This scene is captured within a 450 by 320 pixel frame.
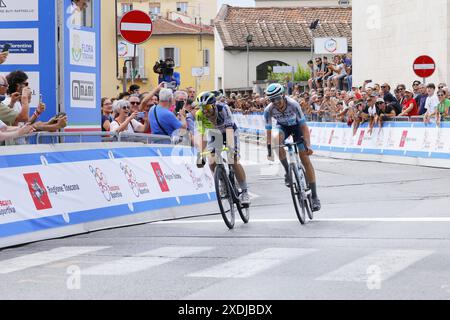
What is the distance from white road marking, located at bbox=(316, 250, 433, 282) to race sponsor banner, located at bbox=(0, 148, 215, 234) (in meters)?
4.39

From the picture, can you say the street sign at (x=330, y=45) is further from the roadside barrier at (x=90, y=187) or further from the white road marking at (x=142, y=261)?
the white road marking at (x=142, y=261)

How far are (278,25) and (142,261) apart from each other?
261 ft

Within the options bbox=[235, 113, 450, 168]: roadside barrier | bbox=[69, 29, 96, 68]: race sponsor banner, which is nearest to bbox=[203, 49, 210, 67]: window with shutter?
bbox=[235, 113, 450, 168]: roadside barrier

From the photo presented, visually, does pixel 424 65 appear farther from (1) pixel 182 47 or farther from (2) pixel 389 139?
(1) pixel 182 47

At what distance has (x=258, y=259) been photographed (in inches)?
424

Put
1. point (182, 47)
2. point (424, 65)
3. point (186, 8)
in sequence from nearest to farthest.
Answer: point (424, 65)
point (182, 47)
point (186, 8)

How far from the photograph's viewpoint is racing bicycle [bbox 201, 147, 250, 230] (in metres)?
14.3

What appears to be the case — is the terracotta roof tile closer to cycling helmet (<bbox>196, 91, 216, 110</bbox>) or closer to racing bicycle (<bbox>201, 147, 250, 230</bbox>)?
racing bicycle (<bbox>201, 147, 250, 230</bbox>)

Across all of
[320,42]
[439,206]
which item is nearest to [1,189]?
[439,206]

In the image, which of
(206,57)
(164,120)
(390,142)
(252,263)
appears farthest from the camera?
(206,57)

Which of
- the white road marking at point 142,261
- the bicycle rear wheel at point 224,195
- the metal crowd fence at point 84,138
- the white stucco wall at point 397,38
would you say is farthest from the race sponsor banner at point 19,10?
the white stucco wall at point 397,38

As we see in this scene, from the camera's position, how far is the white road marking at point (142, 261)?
10125 millimetres

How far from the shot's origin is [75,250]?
12.0 metres

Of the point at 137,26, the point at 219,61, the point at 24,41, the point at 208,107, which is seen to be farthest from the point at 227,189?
the point at 219,61
